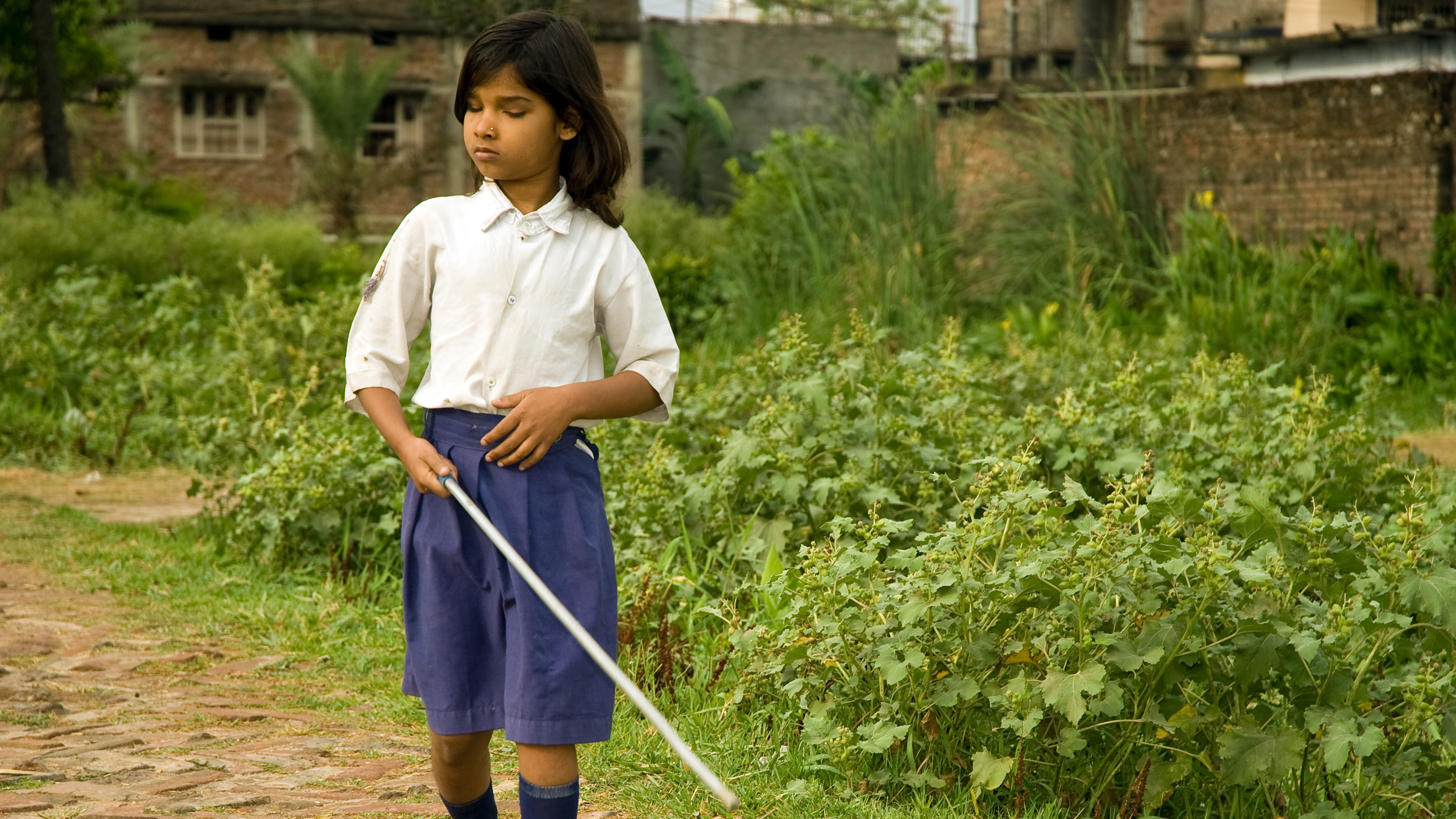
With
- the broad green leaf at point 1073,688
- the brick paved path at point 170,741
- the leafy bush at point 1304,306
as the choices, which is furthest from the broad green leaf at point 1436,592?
the leafy bush at point 1304,306

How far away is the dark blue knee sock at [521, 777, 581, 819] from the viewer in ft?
7.36

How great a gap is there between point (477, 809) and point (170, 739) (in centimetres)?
132

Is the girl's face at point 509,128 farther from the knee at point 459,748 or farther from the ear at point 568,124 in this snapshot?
the knee at point 459,748

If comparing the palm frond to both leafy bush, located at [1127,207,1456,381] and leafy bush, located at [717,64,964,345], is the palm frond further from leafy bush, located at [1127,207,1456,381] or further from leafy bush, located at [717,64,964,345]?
leafy bush, located at [1127,207,1456,381]

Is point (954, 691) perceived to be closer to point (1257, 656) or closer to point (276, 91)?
point (1257, 656)

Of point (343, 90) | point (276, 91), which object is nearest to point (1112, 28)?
point (343, 90)

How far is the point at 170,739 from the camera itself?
136 inches

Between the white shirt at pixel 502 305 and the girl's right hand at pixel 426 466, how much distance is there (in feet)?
0.31

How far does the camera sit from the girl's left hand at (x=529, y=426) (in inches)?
87.7

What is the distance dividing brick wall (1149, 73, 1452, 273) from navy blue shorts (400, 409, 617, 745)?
26.3 ft

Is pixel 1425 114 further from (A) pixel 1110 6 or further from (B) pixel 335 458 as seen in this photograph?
(A) pixel 1110 6

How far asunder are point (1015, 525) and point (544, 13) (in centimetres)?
149

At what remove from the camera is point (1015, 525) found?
311 centimetres

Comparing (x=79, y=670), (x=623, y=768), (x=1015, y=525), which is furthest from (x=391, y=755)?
(x=1015, y=525)
